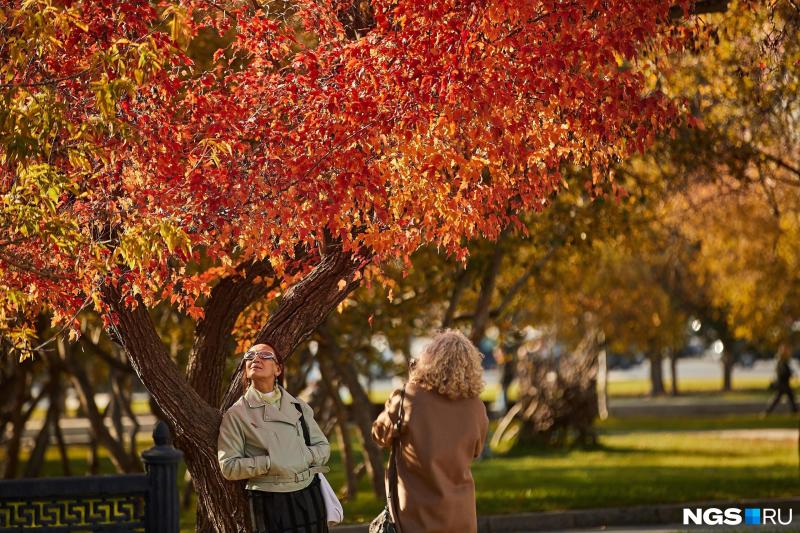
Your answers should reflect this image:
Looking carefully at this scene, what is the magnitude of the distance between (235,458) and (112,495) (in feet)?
5.61

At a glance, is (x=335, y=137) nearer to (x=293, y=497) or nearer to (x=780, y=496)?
(x=293, y=497)

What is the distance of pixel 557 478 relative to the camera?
21156mm

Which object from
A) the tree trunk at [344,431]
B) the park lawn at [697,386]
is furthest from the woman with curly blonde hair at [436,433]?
the park lawn at [697,386]

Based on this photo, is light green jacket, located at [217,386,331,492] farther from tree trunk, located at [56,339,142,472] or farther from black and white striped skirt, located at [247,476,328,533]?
tree trunk, located at [56,339,142,472]

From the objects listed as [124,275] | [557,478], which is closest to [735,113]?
[557,478]

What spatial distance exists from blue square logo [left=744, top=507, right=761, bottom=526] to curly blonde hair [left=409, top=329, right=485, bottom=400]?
8942mm

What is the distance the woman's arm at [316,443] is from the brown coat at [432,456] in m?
1.20

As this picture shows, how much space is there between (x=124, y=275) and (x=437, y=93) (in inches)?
99.2

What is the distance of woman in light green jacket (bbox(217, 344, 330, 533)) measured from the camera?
308 inches

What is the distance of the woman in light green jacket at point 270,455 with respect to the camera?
782 cm

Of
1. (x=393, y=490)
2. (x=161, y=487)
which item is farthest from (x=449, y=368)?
(x=161, y=487)

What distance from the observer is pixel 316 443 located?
8.05 metres

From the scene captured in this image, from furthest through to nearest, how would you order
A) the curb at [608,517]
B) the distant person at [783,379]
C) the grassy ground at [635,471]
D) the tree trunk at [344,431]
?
the distant person at [783,379] → the tree trunk at [344,431] → the grassy ground at [635,471] → the curb at [608,517]

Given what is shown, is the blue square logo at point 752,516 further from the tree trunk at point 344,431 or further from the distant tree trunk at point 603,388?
the distant tree trunk at point 603,388
